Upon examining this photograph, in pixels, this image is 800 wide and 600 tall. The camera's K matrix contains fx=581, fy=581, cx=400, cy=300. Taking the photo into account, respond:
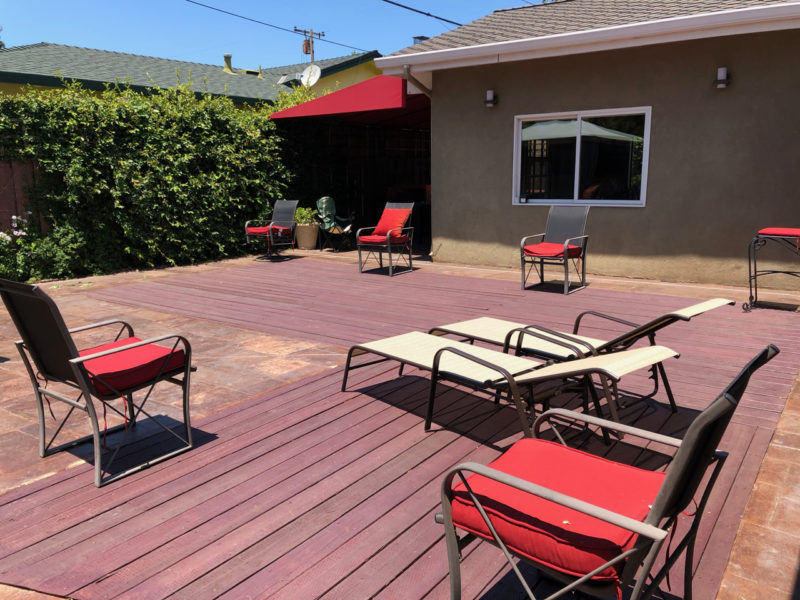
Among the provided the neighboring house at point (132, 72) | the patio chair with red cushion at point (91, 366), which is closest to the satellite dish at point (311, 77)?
the neighboring house at point (132, 72)

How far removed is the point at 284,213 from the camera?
34.3 feet

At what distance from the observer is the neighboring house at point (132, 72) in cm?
1214

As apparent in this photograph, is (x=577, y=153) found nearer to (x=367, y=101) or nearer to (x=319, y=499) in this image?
(x=367, y=101)

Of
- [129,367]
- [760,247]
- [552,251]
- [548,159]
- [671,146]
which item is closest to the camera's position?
[129,367]

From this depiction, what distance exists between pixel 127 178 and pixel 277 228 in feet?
8.05

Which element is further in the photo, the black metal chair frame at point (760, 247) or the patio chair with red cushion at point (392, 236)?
the patio chair with red cushion at point (392, 236)

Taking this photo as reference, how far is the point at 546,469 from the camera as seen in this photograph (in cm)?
193

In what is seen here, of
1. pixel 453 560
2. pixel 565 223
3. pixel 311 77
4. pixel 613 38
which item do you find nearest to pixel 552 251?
pixel 565 223

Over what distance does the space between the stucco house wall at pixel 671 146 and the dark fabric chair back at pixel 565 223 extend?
719 mm

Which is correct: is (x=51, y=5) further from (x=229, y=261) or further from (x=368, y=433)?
(x=368, y=433)

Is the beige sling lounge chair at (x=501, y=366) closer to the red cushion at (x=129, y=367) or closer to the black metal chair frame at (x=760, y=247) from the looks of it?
the red cushion at (x=129, y=367)

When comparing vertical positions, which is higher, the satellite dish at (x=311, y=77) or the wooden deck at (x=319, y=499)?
the satellite dish at (x=311, y=77)

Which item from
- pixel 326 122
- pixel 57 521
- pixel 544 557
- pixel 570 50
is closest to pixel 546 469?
pixel 544 557

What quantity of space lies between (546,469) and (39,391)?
249 centimetres
